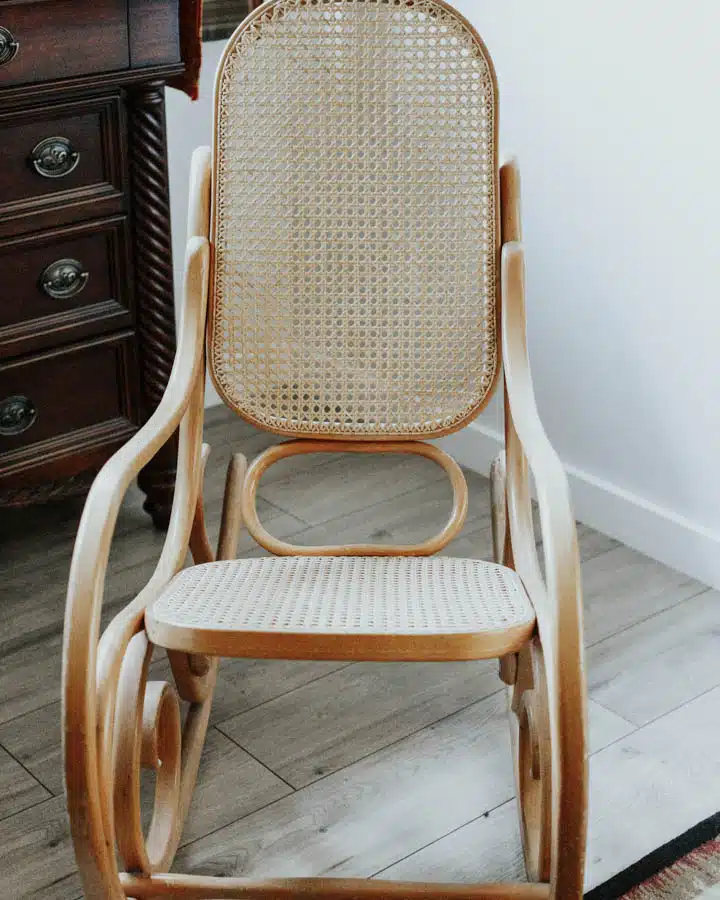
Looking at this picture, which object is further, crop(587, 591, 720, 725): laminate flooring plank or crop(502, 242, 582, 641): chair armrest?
crop(587, 591, 720, 725): laminate flooring plank

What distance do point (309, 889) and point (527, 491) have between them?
1.73ft

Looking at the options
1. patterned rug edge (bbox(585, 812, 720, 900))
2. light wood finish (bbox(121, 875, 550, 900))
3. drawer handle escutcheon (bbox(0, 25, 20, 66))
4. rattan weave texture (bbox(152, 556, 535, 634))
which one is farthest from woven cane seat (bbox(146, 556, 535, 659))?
drawer handle escutcheon (bbox(0, 25, 20, 66))

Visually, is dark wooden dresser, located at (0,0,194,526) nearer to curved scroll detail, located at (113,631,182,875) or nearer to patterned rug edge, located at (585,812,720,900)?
curved scroll detail, located at (113,631,182,875)

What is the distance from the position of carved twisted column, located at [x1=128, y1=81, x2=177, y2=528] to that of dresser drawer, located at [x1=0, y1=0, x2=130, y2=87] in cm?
9

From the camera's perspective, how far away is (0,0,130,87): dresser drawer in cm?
A: 176

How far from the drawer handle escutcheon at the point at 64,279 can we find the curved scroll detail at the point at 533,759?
948 millimetres

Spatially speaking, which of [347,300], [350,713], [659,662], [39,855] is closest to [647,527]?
[659,662]

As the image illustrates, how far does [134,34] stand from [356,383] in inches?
27.3

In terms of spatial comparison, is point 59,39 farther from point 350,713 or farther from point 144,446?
point 350,713

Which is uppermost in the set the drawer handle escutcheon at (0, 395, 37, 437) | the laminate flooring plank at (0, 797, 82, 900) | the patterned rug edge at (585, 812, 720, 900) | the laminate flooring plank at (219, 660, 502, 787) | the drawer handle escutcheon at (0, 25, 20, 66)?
the drawer handle escutcheon at (0, 25, 20, 66)

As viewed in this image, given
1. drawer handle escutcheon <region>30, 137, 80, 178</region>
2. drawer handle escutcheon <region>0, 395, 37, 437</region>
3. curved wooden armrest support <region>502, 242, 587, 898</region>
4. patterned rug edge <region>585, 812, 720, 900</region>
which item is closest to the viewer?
curved wooden armrest support <region>502, 242, 587, 898</region>

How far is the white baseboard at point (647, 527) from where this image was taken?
207cm

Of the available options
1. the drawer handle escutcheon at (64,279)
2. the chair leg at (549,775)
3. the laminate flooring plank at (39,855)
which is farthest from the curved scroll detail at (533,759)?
the drawer handle escutcheon at (64,279)

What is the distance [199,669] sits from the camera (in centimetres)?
165
